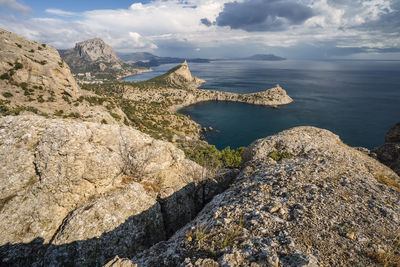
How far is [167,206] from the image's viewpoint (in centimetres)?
1207

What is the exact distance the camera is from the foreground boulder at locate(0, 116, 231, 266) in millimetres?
8758

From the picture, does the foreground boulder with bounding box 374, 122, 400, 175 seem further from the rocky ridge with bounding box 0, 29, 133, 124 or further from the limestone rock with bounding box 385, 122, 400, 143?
the rocky ridge with bounding box 0, 29, 133, 124

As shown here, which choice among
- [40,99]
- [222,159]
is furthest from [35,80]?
[222,159]

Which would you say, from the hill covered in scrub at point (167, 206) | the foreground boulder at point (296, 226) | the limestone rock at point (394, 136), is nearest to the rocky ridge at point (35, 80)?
the hill covered in scrub at point (167, 206)

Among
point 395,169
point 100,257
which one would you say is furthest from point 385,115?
point 100,257

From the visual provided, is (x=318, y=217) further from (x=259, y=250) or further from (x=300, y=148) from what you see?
(x=300, y=148)

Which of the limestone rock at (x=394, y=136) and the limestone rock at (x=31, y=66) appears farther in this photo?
the limestone rock at (x=31, y=66)

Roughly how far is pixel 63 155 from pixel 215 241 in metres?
9.79

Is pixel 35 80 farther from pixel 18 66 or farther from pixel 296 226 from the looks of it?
pixel 296 226

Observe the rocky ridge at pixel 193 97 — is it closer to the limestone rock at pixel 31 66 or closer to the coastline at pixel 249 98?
the coastline at pixel 249 98

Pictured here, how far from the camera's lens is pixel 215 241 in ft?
21.9

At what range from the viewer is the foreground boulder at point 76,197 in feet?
28.7

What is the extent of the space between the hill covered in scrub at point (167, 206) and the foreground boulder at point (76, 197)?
50 millimetres

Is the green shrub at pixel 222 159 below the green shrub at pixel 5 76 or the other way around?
below
